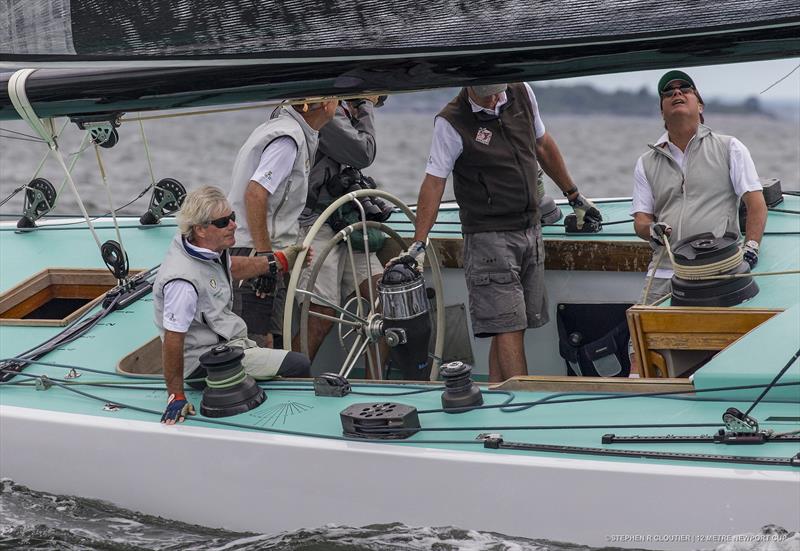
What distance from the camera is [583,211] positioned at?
202 inches

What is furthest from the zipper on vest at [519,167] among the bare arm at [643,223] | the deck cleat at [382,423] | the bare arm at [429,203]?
the deck cleat at [382,423]

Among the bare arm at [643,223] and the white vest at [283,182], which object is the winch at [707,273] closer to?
the bare arm at [643,223]

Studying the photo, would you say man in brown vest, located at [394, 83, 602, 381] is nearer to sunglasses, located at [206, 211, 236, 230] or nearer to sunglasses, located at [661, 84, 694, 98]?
sunglasses, located at [661, 84, 694, 98]

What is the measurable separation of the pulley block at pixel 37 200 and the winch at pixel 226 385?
96.2 inches

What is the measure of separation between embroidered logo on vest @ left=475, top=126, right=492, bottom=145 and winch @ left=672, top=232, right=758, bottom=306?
0.87 metres

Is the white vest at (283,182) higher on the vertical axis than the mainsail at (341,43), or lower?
lower

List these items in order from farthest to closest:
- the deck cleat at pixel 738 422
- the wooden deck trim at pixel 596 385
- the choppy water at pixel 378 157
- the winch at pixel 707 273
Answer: the choppy water at pixel 378 157
the winch at pixel 707 273
the wooden deck trim at pixel 596 385
the deck cleat at pixel 738 422

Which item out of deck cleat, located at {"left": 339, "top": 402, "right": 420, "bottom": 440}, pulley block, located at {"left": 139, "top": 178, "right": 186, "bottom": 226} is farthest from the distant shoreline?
deck cleat, located at {"left": 339, "top": 402, "right": 420, "bottom": 440}

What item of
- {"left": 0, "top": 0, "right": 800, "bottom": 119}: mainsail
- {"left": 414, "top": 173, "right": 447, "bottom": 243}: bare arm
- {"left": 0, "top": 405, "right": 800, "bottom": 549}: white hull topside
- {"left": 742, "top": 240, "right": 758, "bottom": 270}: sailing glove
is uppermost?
{"left": 0, "top": 0, "right": 800, "bottom": 119}: mainsail

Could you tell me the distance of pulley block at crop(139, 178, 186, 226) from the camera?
233 inches

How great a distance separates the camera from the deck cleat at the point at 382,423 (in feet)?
11.4

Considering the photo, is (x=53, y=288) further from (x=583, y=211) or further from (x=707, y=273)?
(x=707, y=273)

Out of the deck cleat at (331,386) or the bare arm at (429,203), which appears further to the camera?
the bare arm at (429,203)

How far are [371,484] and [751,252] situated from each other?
167 cm
